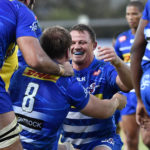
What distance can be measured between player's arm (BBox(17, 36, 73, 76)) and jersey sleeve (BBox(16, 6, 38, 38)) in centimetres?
5

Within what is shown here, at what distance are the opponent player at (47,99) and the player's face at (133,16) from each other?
13.2 ft

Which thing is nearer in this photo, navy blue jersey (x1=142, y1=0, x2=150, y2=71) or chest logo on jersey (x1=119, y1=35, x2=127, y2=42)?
navy blue jersey (x1=142, y1=0, x2=150, y2=71)

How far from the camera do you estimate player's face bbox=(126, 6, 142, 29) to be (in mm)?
7287

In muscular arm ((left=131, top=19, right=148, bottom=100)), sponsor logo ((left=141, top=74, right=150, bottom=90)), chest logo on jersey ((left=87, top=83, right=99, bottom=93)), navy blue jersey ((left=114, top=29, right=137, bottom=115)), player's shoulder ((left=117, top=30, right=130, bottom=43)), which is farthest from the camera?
player's shoulder ((left=117, top=30, right=130, bottom=43))

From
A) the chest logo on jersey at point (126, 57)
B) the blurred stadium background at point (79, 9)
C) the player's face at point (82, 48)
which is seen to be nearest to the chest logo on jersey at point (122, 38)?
the chest logo on jersey at point (126, 57)

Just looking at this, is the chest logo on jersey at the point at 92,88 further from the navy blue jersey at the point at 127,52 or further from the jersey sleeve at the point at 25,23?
the navy blue jersey at the point at 127,52

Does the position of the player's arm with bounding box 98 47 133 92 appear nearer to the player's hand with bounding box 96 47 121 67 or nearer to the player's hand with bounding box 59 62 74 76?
the player's hand with bounding box 96 47 121 67

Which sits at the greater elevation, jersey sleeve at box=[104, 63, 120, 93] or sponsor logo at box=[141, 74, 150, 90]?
sponsor logo at box=[141, 74, 150, 90]

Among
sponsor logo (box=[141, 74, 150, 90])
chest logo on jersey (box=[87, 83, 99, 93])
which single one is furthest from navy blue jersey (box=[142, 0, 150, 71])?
chest logo on jersey (box=[87, 83, 99, 93])

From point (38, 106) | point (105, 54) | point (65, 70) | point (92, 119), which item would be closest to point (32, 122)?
point (38, 106)

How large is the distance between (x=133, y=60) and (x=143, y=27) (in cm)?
34

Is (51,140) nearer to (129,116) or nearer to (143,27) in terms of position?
(143,27)

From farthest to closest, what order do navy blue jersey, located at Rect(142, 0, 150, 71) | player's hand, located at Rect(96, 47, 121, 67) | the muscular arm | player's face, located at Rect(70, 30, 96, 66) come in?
player's face, located at Rect(70, 30, 96, 66) → player's hand, located at Rect(96, 47, 121, 67) → the muscular arm → navy blue jersey, located at Rect(142, 0, 150, 71)

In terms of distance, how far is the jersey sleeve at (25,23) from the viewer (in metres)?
3.39
